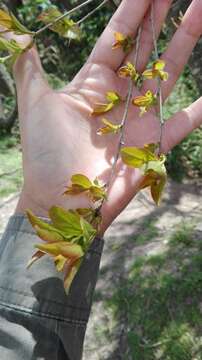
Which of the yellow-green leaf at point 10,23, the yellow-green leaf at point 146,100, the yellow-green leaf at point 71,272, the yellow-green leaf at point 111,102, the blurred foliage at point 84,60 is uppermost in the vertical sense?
the yellow-green leaf at point 10,23

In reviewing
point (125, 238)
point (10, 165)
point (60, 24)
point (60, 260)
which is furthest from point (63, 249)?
point (10, 165)

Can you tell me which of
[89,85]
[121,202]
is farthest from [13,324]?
[89,85]

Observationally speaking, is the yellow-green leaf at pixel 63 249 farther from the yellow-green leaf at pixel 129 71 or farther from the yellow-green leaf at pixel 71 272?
the yellow-green leaf at pixel 129 71

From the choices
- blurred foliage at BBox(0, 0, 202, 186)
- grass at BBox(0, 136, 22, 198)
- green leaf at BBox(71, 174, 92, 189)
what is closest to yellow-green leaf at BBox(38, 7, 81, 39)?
green leaf at BBox(71, 174, 92, 189)

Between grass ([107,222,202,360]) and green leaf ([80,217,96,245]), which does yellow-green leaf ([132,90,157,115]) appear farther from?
grass ([107,222,202,360])

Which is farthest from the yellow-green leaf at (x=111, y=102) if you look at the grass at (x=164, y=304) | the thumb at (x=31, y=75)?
the grass at (x=164, y=304)

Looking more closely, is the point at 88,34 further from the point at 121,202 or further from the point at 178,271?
the point at 121,202

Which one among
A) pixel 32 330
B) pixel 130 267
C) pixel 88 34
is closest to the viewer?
pixel 32 330
